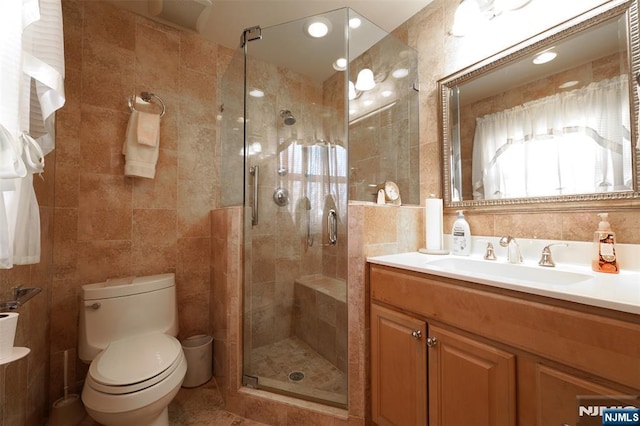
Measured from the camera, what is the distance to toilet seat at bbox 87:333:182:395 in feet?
3.48

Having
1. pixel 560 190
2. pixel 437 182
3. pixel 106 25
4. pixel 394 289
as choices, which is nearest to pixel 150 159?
pixel 106 25

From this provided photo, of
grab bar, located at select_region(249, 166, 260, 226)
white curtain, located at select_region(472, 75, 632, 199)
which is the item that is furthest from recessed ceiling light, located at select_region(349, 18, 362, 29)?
grab bar, located at select_region(249, 166, 260, 226)

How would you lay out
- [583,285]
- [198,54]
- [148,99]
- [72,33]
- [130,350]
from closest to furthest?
[583,285]
[130,350]
[72,33]
[148,99]
[198,54]

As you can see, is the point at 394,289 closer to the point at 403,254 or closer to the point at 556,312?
the point at 403,254

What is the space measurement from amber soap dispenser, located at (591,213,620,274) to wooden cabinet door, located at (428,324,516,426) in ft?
1.78

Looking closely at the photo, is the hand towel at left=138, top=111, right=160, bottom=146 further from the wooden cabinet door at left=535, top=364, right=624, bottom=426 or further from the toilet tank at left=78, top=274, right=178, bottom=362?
the wooden cabinet door at left=535, top=364, right=624, bottom=426

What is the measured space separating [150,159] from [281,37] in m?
1.22

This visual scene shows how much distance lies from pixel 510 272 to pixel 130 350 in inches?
73.5

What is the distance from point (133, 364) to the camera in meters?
1.17

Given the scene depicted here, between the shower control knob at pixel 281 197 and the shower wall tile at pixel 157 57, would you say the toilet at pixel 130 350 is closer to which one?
the shower control knob at pixel 281 197

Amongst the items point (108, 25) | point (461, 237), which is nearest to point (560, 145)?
point (461, 237)

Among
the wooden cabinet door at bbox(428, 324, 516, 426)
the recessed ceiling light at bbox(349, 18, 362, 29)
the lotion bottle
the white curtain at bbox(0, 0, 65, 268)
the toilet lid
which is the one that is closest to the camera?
the white curtain at bbox(0, 0, 65, 268)

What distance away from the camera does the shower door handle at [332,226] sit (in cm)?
156

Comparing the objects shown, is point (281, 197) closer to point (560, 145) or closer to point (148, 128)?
point (148, 128)
